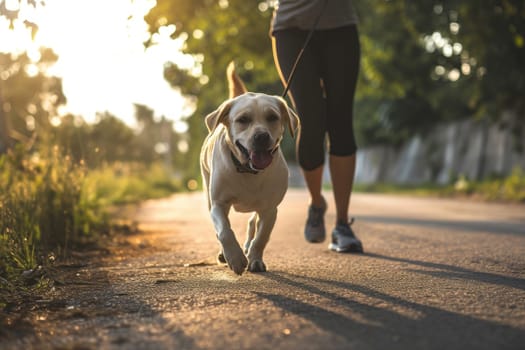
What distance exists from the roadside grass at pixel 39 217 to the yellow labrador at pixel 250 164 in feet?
3.37

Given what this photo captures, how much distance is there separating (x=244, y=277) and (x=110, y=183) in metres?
11.3

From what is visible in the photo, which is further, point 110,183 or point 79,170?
point 110,183

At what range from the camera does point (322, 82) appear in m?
4.88

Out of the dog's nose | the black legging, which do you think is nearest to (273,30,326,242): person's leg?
the black legging

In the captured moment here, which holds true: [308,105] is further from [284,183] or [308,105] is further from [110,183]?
[110,183]

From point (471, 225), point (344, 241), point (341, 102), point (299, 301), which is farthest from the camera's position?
point (471, 225)

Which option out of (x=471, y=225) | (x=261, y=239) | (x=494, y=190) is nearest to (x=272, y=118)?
(x=261, y=239)

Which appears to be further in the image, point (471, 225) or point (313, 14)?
point (471, 225)

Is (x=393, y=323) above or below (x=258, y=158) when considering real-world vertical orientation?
below

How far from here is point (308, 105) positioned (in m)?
4.68

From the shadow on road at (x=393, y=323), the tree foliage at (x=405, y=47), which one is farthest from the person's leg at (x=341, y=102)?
the tree foliage at (x=405, y=47)

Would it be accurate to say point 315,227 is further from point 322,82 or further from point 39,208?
point 39,208

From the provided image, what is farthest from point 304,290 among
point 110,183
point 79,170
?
point 110,183

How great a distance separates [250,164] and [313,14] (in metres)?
1.50
